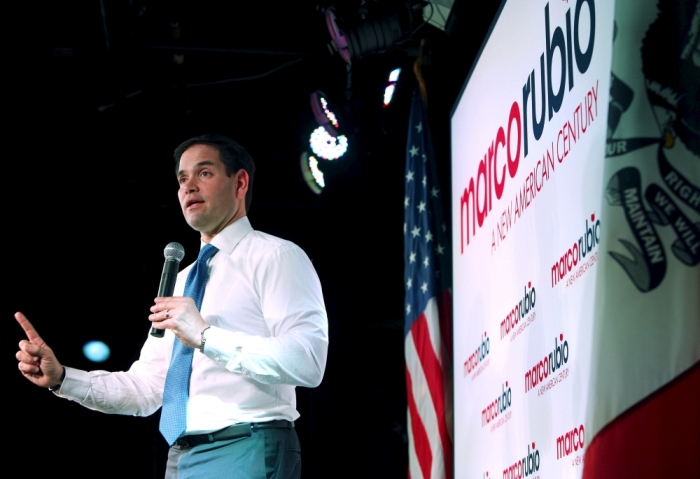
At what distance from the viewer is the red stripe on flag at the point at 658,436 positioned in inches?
62.1

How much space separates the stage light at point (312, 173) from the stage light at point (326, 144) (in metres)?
0.13

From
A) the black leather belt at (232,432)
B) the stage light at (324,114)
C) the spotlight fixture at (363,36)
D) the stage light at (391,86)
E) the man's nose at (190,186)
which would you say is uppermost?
the stage light at (391,86)

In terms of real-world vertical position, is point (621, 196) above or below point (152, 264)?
below

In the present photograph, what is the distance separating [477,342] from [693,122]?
1.75m

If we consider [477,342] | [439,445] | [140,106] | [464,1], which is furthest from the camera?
[140,106]

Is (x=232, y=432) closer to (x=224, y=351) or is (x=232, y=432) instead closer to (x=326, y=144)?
(x=224, y=351)

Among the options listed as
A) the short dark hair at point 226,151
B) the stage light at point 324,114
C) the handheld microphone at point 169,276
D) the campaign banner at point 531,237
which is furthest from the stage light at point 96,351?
the handheld microphone at point 169,276

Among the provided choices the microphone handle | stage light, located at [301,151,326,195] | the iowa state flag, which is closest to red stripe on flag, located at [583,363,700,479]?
the iowa state flag

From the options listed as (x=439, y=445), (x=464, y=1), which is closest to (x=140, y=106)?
(x=464, y=1)

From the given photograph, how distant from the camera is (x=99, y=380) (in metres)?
2.53

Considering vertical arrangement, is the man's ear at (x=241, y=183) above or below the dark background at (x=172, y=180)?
below

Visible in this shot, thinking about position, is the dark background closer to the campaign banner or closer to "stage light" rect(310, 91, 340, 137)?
"stage light" rect(310, 91, 340, 137)

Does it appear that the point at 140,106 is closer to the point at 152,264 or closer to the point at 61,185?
the point at 61,185

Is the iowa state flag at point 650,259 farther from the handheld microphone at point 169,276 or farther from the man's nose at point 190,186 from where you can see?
the man's nose at point 190,186
